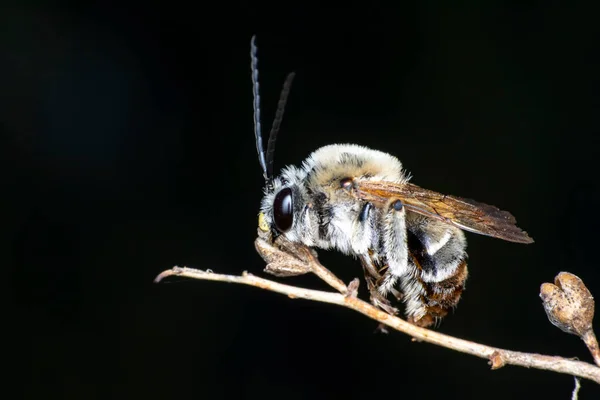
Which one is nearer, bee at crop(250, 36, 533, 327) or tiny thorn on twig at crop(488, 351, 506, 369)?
tiny thorn on twig at crop(488, 351, 506, 369)

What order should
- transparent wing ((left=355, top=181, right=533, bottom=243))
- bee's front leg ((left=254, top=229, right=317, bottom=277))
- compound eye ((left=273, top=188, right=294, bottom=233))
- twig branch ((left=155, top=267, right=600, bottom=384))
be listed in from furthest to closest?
compound eye ((left=273, top=188, right=294, bottom=233)) < transparent wing ((left=355, top=181, right=533, bottom=243)) < bee's front leg ((left=254, top=229, right=317, bottom=277)) < twig branch ((left=155, top=267, right=600, bottom=384))

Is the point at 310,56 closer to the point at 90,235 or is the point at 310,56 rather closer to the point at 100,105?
the point at 100,105

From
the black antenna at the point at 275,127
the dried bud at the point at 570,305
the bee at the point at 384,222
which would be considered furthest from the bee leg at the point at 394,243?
the dried bud at the point at 570,305

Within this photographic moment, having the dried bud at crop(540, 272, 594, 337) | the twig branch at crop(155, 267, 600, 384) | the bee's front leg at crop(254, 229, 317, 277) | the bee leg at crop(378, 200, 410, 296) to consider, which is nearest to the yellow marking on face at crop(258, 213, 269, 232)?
the bee's front leg at crop(254, 229, 317, 277)

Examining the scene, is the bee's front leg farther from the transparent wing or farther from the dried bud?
the dried bud

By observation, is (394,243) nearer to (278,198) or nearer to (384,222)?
(384,222)

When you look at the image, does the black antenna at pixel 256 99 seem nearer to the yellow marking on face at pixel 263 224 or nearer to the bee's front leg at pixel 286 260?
the yellow marking on face at pixel 263 224
